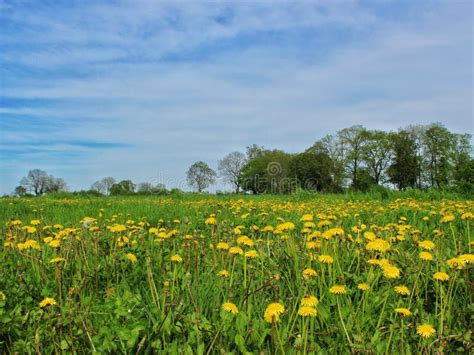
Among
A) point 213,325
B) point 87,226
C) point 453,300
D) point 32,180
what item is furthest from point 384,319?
point 32,180

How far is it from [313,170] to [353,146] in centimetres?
904

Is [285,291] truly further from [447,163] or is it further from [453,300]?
[447,163]

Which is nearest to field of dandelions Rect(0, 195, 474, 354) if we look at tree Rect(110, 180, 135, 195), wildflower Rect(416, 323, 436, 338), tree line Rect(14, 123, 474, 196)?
wildflower Rect(416, 323, 436, 338)

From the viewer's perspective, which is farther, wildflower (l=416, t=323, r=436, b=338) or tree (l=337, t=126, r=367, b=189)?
tree (l=337, t=126, r=367, b=189)

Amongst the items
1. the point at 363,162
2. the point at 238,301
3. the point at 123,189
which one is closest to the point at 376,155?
the point at 363,162

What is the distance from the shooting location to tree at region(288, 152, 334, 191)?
5162cm

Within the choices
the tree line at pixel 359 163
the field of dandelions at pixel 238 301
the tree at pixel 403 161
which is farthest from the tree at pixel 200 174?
the field of dandelions at pixel 238 301

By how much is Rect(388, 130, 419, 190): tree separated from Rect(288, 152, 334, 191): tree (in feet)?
28.5

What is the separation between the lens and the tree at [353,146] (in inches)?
2144

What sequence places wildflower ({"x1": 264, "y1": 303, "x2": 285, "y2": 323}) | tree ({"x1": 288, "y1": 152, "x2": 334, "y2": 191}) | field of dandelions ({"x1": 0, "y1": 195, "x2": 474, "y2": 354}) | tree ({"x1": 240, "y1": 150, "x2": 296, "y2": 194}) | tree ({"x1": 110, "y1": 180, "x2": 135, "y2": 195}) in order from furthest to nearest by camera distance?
tree ({"x1": 240, "y1": 150, "x2": 296, "y2": 194}) → tree ({"x1": 288, "y1": 152, "x2": 334, "y2": 191}) → tree ({"x1": 110, "y1": 180, "x2": 135, "y2": 195}) → field of dandelions ({"x1": 0, "y1": 195, "x2": 474, "y2": 354}) → wildflower ({"x1": 264, "y1": 303, "x2": 285, "y2": 323})

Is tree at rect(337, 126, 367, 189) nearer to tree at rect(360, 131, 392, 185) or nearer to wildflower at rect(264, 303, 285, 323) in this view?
tree at rect(360, 131, 392, 185)

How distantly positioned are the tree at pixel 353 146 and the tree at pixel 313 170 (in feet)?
11.0

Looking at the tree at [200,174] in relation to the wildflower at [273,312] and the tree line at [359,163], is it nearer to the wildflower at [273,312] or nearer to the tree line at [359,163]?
the tree line at [359,163]

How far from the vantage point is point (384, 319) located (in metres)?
2.39
